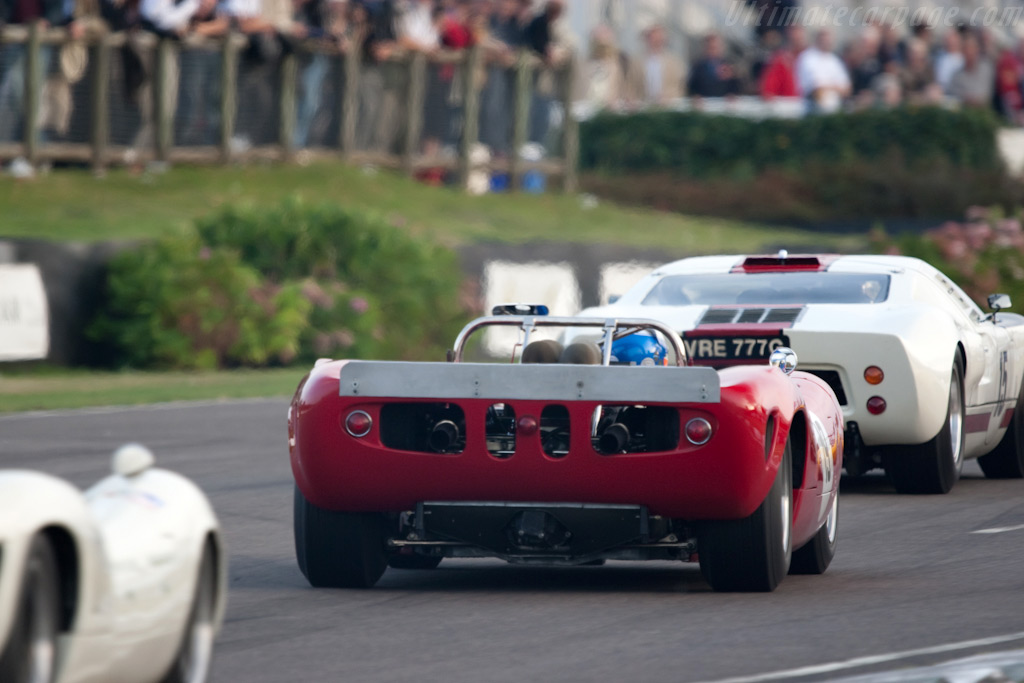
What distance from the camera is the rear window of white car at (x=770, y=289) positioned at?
10734mm

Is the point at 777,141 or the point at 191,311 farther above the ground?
the point at 777,141

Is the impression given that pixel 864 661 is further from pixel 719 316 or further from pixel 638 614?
pixel 719 316

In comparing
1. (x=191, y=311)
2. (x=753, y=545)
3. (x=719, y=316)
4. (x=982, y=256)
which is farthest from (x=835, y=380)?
(x=982, y=256)

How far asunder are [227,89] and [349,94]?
1.80 meters

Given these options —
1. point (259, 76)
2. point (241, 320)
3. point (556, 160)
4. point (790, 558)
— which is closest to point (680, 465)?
point (790, 558)

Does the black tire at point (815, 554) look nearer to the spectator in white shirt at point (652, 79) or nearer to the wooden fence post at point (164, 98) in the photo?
the wooden fence post at point (164, 98)

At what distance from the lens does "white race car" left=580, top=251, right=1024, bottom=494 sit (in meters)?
10.1

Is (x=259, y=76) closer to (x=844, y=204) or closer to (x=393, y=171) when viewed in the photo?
(x=393, y=171)

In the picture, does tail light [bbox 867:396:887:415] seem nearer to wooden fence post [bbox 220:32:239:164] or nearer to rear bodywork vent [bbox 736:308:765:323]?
rear bodywork vent [bbox 736:308:765:323]

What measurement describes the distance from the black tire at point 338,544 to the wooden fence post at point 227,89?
1499 centimetres

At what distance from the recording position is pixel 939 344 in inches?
407

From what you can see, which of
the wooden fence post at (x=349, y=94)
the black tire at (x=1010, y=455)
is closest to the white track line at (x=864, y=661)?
the black tire at (x=1010, y=455)

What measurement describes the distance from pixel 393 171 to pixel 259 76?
9.98 ft

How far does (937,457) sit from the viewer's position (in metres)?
10.5
